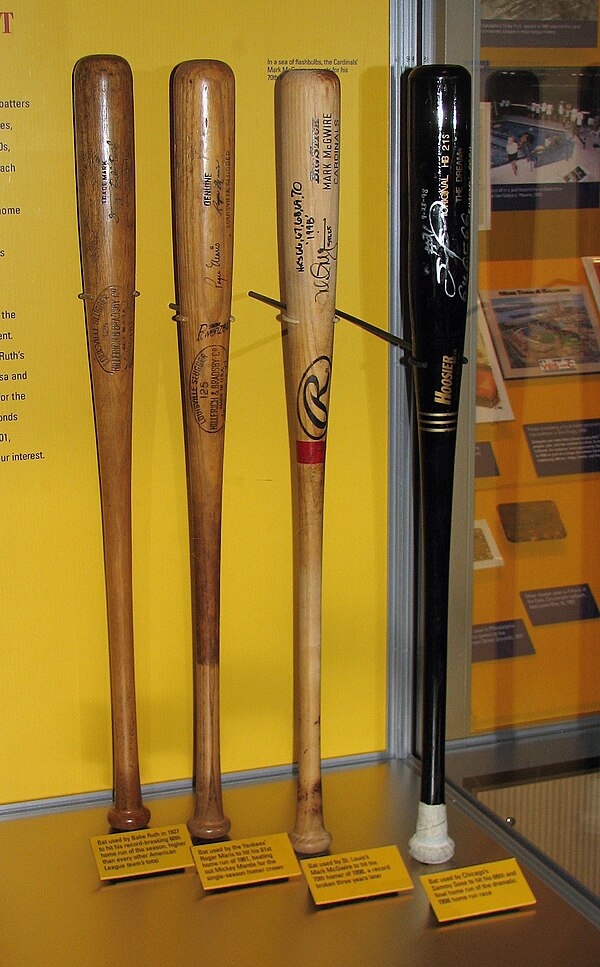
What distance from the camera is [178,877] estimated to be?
1.29 meters

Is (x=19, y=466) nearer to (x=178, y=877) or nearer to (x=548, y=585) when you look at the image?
(x=178, y=877)

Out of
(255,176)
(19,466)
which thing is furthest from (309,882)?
(255,176)

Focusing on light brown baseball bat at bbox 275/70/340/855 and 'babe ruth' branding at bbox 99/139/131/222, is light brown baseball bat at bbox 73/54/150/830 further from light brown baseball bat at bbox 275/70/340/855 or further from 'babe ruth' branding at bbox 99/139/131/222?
light brown baseball bat at bbox 275/70/340/855

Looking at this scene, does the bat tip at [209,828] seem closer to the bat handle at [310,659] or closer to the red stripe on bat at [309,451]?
the bat handle at [310,659]

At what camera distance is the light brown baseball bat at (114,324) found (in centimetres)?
122

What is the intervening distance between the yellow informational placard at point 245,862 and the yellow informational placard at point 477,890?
160 millimetres

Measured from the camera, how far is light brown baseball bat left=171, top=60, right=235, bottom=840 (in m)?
1.21

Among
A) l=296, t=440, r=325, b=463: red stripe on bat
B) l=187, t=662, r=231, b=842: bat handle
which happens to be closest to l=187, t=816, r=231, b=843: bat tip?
l=187, t=662, r=231, b=842: bat handle

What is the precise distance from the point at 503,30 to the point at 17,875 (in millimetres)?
1109

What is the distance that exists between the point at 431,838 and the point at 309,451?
1.55 feet

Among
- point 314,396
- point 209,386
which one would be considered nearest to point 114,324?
point 209,386

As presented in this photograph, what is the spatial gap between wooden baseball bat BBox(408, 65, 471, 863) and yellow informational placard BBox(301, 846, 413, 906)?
5cm

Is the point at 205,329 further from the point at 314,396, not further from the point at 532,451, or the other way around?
the point at 532,451

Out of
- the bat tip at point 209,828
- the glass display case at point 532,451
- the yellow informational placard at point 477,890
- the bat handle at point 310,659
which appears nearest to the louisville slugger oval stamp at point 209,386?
the bat handle at point 310,659
